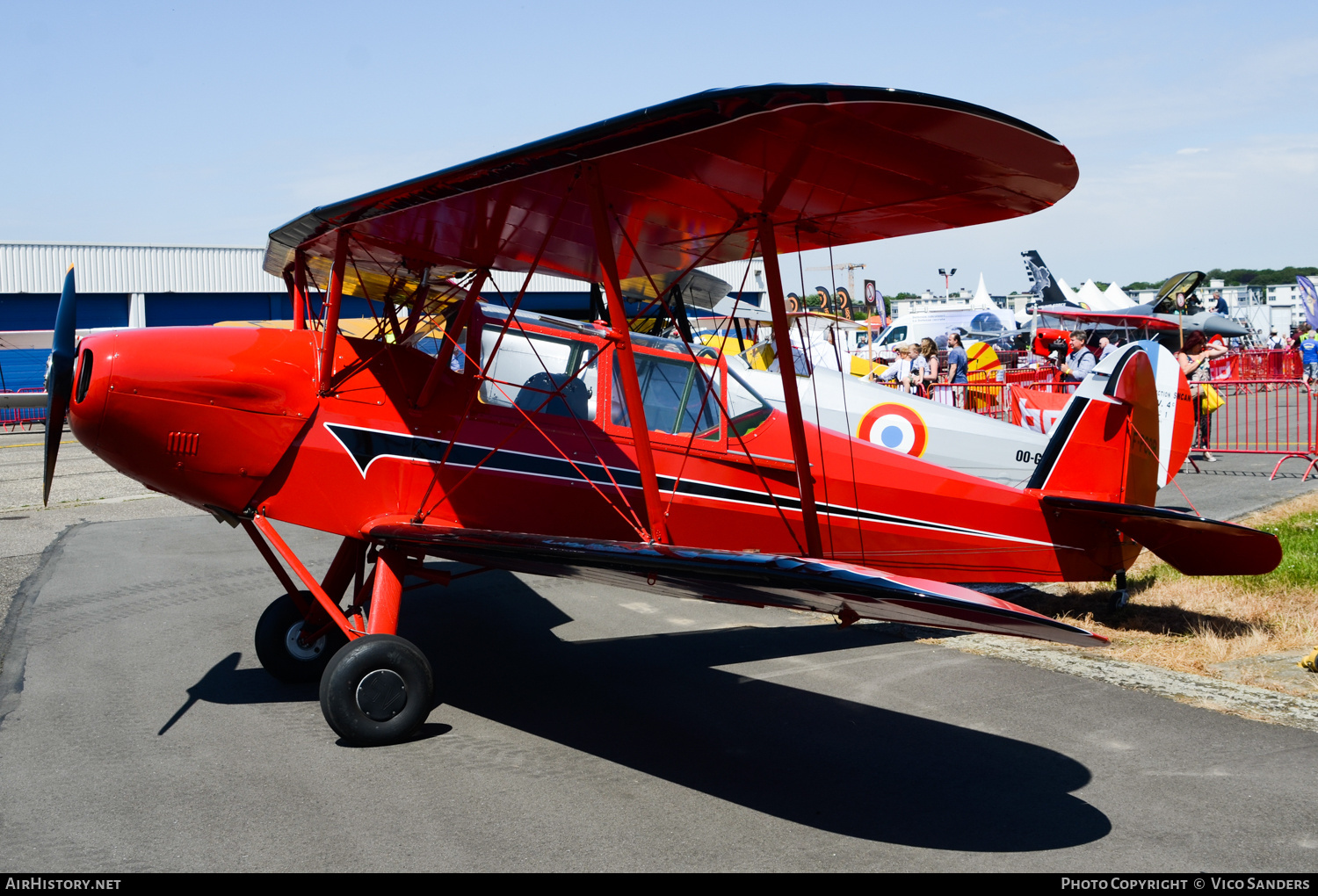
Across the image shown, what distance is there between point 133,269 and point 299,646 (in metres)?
34.8

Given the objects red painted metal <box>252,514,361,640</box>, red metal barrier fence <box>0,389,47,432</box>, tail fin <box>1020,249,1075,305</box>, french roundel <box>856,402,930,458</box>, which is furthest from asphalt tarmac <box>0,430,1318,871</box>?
tail fin <box>1020,249,1075,305</box>

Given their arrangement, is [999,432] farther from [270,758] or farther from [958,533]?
[270,758]

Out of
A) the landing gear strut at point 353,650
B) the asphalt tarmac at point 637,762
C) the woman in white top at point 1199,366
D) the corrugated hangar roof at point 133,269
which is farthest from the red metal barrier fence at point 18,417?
the woman in white top at point 1199,366

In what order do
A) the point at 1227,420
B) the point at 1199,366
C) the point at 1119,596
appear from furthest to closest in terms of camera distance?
the point at 1227,420 → the point at 1199,366 → the point at 1119,596

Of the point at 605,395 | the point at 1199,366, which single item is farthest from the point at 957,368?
the point at 605,395

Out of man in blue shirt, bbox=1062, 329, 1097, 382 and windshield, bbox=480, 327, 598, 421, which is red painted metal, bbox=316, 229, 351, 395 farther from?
man in blue shirt, bbox=1062, 329, 1097, 382

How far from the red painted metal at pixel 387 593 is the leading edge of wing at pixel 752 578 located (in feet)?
0.49

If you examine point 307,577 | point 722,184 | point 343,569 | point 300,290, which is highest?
point 722,184

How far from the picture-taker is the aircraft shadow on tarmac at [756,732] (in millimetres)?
3678

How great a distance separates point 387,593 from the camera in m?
4.85

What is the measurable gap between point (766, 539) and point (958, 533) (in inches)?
47.5

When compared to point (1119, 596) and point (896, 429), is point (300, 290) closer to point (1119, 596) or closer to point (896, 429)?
point (896, 429)

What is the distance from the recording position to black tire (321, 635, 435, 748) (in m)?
4.41
